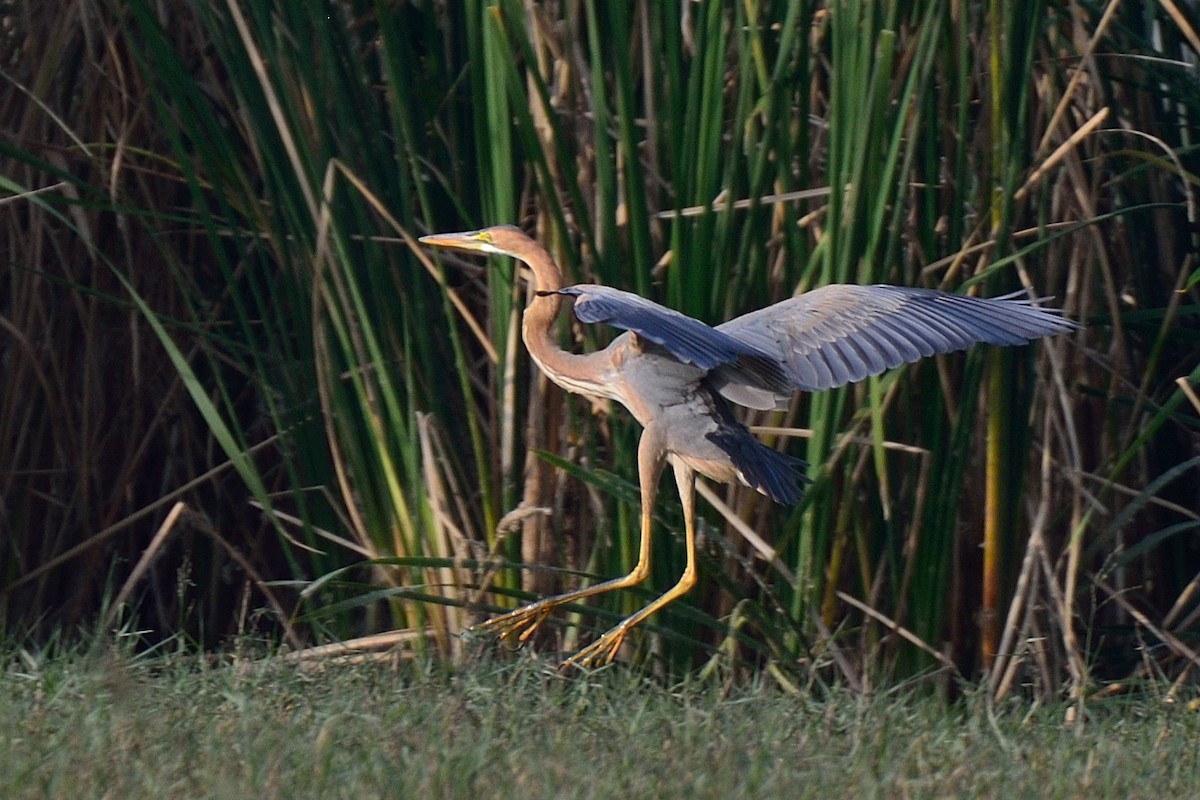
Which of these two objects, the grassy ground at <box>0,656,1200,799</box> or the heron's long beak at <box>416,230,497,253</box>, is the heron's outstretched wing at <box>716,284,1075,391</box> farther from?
the grassy ground at <box>0,656,1200,799</box>

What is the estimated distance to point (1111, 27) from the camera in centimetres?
411

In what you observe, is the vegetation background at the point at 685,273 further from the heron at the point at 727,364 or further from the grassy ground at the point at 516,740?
the grassy ground at the point at 516,740

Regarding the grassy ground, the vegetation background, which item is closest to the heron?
the vegetation background

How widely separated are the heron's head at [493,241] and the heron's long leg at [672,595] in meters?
0.53

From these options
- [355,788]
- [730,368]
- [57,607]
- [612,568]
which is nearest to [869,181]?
[730,368]

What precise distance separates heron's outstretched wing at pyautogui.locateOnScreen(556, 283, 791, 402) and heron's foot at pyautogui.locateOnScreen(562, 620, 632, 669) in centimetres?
58

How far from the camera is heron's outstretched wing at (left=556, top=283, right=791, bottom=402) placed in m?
2.99

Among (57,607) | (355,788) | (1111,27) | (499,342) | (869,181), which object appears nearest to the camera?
(355,788)

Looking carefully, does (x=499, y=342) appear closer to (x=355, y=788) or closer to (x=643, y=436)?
(x=643, y=436)

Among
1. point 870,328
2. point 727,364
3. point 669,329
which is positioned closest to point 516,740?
point 669,329

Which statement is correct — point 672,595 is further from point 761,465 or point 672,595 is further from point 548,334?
point 548,334

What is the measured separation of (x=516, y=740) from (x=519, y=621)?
1.97ft

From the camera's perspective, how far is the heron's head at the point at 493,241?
3.49 m

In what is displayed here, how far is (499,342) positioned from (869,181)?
84 centimetres
